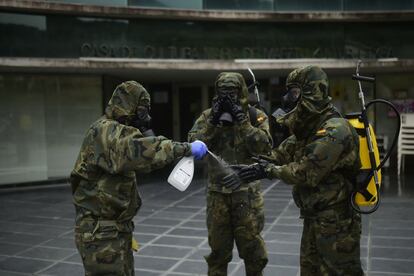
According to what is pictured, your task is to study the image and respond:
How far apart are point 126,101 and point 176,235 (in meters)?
3.44

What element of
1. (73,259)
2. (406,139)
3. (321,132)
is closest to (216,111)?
(321,132)

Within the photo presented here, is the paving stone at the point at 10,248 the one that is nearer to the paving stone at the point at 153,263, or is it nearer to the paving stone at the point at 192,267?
the paving stone at the point at 153,263

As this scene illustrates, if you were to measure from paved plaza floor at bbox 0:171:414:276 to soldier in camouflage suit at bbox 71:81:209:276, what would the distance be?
6.02 ft

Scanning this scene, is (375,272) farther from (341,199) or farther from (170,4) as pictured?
(170,4)

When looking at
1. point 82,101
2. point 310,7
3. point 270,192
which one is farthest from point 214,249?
point 310,7

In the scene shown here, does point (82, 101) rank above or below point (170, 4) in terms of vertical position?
below

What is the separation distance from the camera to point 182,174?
3359mm

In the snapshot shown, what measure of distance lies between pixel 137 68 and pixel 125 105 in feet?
21.7

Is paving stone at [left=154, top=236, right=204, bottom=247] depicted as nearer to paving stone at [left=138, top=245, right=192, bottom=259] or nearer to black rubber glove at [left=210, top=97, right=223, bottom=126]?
paving stone at [left=138, top=245, right=192, bottom=259]

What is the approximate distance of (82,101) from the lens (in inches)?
424

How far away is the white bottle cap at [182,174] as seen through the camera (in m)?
3.33

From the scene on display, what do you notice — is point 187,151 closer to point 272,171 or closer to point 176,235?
point 272,171

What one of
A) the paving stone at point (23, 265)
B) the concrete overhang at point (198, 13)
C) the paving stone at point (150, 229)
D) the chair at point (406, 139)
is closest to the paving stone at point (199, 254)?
the paving stone at point (150, 229)

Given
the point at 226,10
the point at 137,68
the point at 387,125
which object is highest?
the point at 226,10
